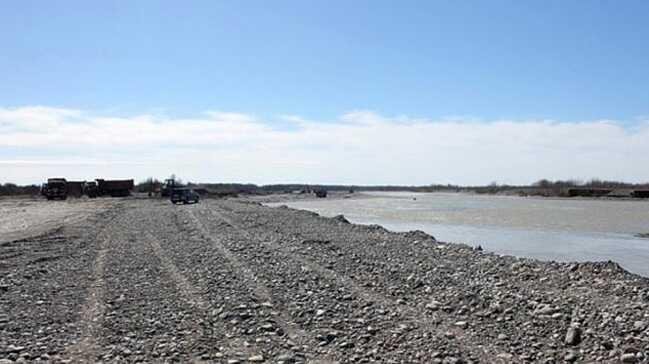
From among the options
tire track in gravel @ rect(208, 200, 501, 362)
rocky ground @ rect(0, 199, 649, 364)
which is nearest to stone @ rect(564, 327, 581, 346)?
rocky ground @ rect(0, 199, 649, 364)

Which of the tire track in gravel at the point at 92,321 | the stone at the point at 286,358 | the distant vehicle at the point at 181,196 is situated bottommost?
the stone at the point at 286,358

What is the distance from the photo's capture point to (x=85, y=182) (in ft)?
302

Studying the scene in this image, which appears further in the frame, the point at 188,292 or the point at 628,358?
the point at 188,292

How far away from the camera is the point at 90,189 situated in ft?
292

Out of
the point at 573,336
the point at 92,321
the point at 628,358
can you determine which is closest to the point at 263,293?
the point at 92,321

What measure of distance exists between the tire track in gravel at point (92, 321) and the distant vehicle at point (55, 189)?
68.5m

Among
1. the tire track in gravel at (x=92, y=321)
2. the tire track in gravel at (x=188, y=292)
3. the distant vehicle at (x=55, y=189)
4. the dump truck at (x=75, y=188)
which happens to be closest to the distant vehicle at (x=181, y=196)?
the distant vehicle at (x=55, y=189)

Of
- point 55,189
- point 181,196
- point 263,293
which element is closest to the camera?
→ point 263,293

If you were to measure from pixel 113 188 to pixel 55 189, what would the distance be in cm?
1116

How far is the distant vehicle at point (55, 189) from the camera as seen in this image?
262 ft

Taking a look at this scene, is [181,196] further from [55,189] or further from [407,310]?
[407,310]

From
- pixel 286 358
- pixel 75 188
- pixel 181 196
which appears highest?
pixel 75 188

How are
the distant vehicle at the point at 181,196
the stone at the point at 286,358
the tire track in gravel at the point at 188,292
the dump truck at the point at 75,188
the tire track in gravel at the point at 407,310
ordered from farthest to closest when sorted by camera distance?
the dump truck at the point at 75,188, the distant vehicle at the point at 181,196, the tire track in gravel at the point at 188,292, the tire track in gravel at the point at 407,310, the stone at the point at 286,358

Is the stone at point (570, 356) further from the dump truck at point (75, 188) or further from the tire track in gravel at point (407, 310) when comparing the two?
the dump truck at point (75, 188)
